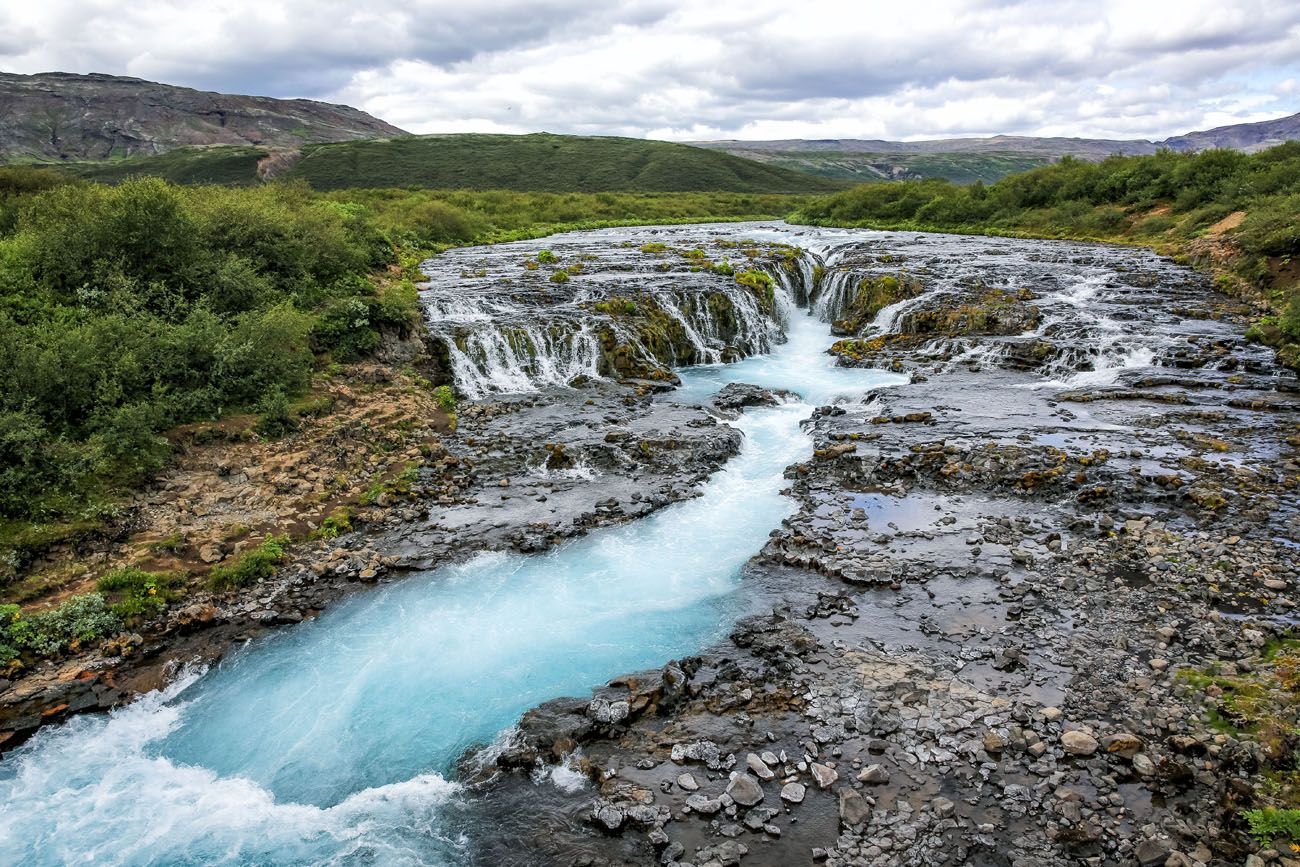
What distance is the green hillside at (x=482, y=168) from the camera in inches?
5128

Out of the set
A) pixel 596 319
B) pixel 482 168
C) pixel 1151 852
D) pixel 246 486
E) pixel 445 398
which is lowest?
pixel 1151 852

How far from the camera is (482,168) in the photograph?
147 metres

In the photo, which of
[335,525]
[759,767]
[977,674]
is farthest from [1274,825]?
[335,525]

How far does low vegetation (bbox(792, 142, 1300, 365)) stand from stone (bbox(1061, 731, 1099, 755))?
2129 centimetres

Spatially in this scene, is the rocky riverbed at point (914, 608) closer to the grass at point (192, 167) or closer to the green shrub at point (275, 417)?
the green shrub at point (275, 417)

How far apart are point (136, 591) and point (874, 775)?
12.6 meters

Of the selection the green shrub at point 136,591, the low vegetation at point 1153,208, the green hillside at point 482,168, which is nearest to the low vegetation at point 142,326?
the green shrub at point 136,591

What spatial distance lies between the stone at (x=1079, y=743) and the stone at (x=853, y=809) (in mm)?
2701

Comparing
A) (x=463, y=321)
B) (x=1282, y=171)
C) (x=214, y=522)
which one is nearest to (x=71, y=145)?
(x=463, y=321)

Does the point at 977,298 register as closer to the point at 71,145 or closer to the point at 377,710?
the point at 377,710

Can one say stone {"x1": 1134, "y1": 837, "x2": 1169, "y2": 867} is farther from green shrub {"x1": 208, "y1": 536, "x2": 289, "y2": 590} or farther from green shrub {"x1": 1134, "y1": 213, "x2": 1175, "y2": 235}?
green shrub {"x1": 1134, "y1": 213, "x2": 1175, "y2": 235}

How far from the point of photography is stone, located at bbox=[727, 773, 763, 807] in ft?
26.3

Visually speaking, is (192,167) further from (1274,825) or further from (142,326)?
(1274,825)

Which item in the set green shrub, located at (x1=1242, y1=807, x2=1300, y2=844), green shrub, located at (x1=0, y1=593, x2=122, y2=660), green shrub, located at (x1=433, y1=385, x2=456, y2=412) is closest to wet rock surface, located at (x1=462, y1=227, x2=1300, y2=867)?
green shrub, located at (x1=1242, y1=807, x2=1300, y2=844)
